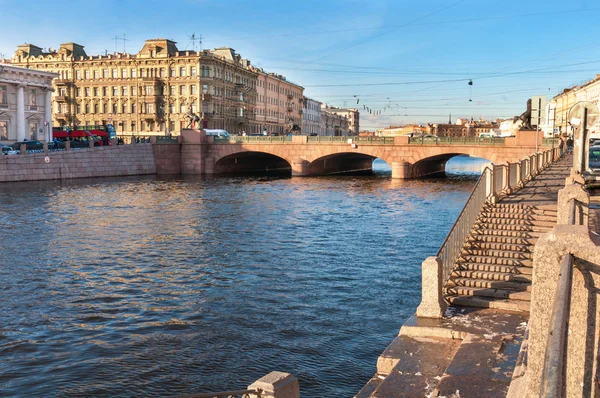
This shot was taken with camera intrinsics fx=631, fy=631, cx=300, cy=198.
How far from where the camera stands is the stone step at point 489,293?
10.9 m

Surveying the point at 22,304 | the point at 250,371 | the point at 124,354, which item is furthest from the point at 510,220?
the point at 22,304

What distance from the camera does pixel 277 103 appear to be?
12281 cm

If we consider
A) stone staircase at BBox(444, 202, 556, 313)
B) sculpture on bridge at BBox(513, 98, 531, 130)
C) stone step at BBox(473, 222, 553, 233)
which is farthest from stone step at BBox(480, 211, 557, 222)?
sculpture on bridge at BBox(513, 98, 531, 130)

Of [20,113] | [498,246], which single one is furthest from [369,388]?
[20,113]

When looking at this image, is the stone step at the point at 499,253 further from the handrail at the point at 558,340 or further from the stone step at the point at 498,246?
the handrail at the point at 558,340

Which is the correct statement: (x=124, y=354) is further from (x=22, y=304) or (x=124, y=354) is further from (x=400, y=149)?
(x=400, y=149)

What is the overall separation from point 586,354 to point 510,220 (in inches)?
506

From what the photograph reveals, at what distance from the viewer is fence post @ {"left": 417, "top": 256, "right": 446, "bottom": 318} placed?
32.3 ft

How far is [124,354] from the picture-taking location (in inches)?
468

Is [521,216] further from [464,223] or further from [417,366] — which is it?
[417,366]

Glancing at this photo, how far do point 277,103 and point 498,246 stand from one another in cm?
11097

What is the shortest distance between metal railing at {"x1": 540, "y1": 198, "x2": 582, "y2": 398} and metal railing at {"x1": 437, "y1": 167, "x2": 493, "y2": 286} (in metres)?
7.19

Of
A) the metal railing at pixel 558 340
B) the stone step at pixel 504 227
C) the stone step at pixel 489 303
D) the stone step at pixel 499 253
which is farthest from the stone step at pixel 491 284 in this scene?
the metal railing at pixel 558 340

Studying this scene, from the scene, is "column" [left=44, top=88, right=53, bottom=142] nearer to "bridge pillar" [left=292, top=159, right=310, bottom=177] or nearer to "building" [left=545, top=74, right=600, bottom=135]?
"bridge pillar" [left=292, top=159, right=310, bottom=177]
